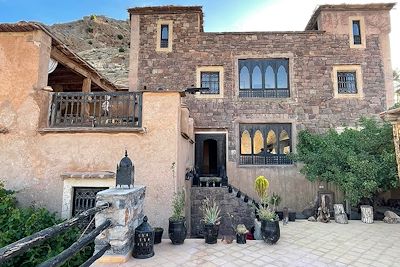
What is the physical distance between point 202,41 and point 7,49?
805 cm

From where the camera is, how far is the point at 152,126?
6270 millimetres

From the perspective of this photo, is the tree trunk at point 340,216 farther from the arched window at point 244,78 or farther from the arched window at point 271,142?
the arched window at point 244,78

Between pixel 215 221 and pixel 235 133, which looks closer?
pixel 215 221

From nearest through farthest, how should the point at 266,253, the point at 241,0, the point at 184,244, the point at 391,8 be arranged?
the point at 266,253 < the point at 184,244 < the point at 241,0 < the point at 391,8

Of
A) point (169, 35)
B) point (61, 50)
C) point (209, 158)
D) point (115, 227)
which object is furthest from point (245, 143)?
point (115, 227)

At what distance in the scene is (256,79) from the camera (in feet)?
39.6

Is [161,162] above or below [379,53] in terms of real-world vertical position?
below

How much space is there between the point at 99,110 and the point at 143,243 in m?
3.76

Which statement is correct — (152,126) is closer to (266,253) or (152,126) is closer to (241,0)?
(266,253)

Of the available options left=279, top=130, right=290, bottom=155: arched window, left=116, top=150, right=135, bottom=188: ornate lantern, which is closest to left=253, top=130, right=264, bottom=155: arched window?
left=279, top=130, right=290, bottom=155: arched window

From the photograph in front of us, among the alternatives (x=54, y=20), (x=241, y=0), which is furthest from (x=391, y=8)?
(x=54, y=20)

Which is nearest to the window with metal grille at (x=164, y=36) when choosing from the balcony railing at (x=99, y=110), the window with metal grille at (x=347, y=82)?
the balcony railing at (x=99, y=110)

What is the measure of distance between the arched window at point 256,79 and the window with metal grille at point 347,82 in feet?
12.4

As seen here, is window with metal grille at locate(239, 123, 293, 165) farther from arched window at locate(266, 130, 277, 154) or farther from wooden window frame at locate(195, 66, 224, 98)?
wooden window frame at locate(195, 66, 224, 98)
